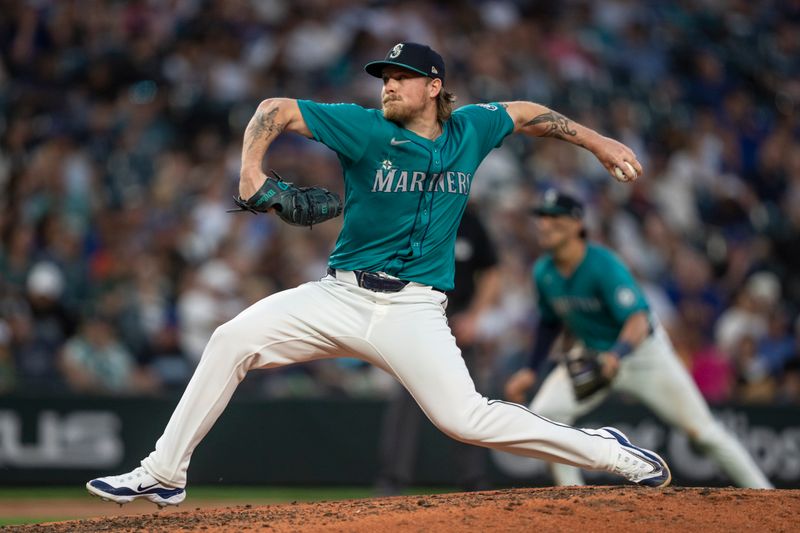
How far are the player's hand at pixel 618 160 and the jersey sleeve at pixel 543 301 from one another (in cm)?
271

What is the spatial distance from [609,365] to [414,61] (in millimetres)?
3092

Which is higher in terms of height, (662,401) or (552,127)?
(552,127)

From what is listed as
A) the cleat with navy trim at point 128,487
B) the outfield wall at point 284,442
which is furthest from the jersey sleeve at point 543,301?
the cleat with navy trim at point 128,487

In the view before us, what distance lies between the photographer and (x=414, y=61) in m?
5.50

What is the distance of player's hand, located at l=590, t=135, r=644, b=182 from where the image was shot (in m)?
5.70

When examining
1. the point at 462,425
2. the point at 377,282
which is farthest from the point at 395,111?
the point at 462,425

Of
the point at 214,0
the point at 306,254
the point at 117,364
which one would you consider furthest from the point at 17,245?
the point at 214,0

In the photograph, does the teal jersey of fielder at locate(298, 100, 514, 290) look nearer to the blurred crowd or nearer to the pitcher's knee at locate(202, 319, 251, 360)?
the pitcher's knee at locate(202, 319, 251, 360)

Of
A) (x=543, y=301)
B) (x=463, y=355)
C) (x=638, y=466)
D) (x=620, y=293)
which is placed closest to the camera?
(x=638, y=466)

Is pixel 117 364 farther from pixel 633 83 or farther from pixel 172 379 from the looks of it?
pixel 633 83

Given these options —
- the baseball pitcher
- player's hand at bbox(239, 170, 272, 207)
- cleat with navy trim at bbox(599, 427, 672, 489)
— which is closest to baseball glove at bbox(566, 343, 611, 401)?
cleat with navy trim at bbox(599, 427, 672, 489)

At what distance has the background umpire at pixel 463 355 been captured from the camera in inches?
328

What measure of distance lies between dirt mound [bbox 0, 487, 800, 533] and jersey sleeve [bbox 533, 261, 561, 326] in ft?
9.19

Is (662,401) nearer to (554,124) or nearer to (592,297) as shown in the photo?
(592,297)
